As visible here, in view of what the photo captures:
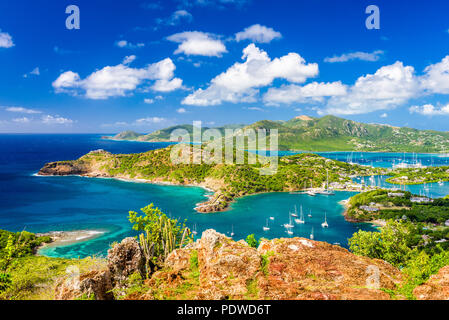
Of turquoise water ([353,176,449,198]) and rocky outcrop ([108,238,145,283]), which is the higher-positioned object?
rocky outcrop ([108,238,145,283])

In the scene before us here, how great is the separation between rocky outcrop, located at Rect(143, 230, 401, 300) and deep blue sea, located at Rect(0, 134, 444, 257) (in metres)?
36.5

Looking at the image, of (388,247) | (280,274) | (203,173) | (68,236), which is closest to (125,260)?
(280,274)

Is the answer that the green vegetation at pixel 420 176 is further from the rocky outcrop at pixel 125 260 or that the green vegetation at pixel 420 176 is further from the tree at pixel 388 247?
the rocky outcrop at pixel 125 260

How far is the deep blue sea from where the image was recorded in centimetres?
6388

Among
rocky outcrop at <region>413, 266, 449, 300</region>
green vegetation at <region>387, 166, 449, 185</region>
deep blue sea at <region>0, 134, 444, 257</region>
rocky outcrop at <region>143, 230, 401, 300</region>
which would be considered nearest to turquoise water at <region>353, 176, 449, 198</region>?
green vegetation at <region>387, 166, 449, 185</region>

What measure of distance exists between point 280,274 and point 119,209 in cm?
8060

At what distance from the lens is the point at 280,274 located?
13664 mm

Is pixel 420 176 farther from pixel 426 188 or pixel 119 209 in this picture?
pixel 119 209

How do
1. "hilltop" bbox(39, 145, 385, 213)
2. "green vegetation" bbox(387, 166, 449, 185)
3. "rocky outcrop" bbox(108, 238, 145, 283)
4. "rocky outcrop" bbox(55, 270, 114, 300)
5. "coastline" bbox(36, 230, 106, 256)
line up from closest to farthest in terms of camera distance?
1. "rocky outcrop" bbox(55, 270, 114, 300)
2. "rocky outcrop" bbox(108, 238, 145, 283)
3. "coastline" bbox(36, 230, 106, 256)
4. "hilltop" bbox(39, 145, 385, 213)
5. "green vegetation" bbox(387, 166, 449, 185)

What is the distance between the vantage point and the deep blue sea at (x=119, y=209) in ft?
210

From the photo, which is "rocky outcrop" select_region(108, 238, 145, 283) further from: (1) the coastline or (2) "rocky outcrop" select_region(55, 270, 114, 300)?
(1) the coastline
